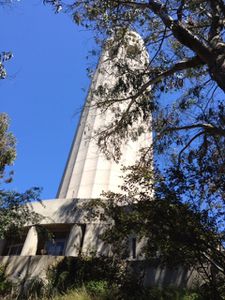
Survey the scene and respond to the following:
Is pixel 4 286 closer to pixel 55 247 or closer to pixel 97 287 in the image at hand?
pixel 97 287

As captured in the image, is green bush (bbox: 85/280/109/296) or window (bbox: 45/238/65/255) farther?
window (bbox: 45/238/65/255)

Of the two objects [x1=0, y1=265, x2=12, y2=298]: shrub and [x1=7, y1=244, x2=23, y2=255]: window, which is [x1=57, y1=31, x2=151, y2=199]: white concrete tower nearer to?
[x1=7, y1=244, x2=23, y2=255]: window

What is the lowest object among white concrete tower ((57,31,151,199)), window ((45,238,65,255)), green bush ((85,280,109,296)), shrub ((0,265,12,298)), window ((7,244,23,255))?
shrub ((0,265,12,298))

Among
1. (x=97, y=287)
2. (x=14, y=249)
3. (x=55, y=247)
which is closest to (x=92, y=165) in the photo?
(x=55, y=247)

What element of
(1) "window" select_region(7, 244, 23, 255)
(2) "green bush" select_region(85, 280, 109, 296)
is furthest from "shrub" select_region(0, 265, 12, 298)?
(1) "window" select_region(7, 244, 23, 255)

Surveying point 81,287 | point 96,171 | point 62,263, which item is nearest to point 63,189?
point 96,171

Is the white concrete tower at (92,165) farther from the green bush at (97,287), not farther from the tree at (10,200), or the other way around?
the green bush at (97,287)

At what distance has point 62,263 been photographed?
1441 centimetres

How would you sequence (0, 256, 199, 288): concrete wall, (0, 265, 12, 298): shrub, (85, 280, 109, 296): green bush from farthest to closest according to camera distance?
1. (0, 265, 12, 298): shrub
2. (0, 256, 199, 288): concrete wall
3. (85, 280, 109, 296): green bush

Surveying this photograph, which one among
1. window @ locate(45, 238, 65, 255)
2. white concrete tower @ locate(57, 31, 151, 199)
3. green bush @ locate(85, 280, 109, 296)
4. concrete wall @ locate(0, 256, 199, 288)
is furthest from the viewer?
white concrete tower @ locate(57, 31, 151, 199)

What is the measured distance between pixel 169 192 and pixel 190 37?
4386mm

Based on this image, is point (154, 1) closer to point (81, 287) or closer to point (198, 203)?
point (198, 203)

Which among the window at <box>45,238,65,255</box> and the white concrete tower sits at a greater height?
the white concrete tower

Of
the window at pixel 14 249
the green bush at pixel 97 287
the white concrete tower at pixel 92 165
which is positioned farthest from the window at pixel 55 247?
the green bush at pixel 97 287
